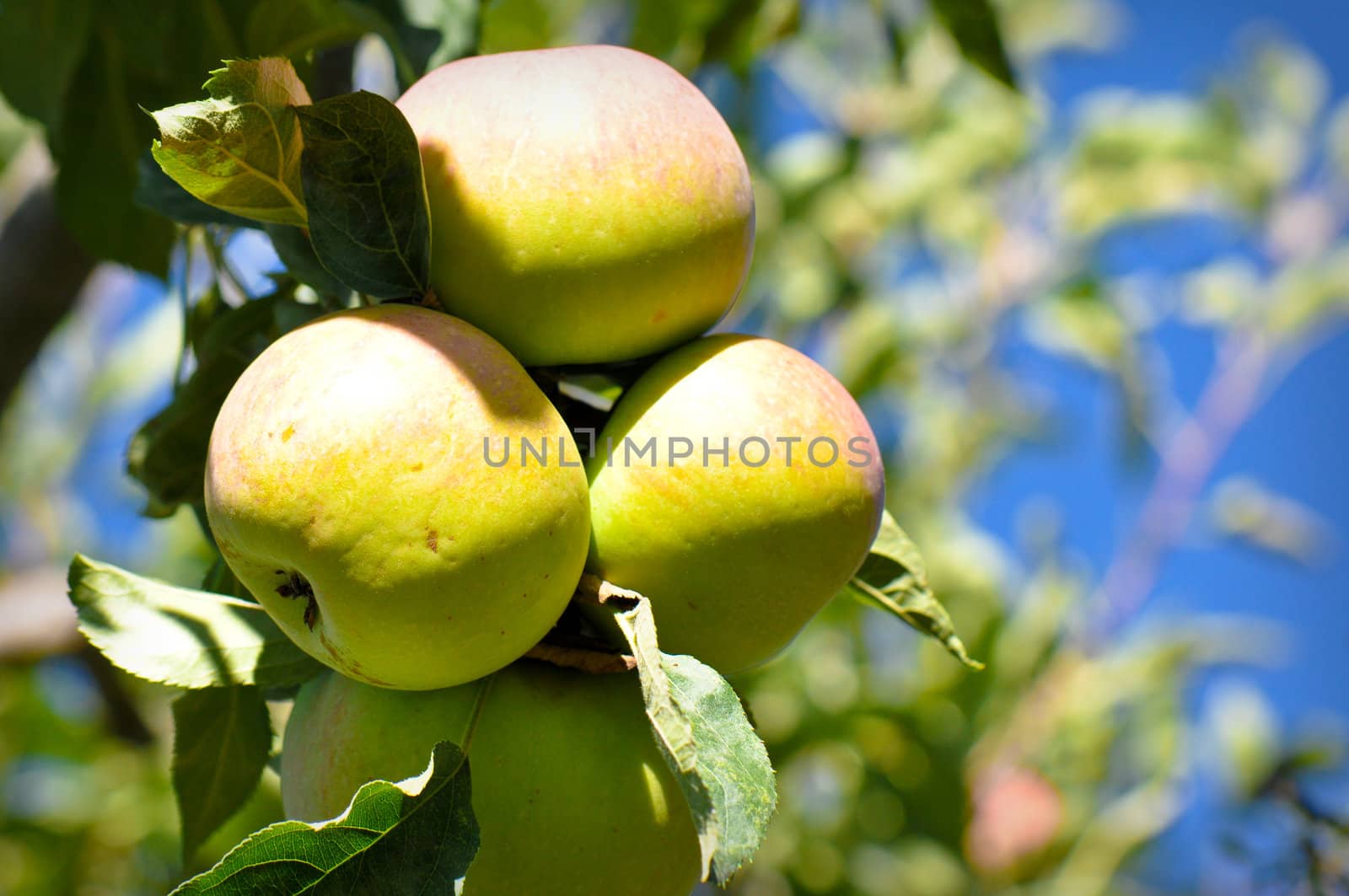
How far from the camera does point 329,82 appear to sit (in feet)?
4.90

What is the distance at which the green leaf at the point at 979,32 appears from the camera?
154 centimetres

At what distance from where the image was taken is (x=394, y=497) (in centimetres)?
78

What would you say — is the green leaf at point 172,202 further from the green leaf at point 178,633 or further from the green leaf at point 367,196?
the green leaf at point 178,633

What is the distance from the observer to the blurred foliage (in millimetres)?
2619

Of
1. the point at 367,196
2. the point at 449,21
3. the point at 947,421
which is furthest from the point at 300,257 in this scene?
the point at 947,421

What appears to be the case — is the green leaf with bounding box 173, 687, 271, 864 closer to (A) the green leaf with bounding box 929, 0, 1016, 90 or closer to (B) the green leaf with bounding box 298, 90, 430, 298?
(B) the green leaf with bounding box 298, 90, 430, 298

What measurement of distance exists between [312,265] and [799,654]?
2.33m

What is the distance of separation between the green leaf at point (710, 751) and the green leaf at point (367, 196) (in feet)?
1.11

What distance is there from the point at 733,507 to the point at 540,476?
0.16m

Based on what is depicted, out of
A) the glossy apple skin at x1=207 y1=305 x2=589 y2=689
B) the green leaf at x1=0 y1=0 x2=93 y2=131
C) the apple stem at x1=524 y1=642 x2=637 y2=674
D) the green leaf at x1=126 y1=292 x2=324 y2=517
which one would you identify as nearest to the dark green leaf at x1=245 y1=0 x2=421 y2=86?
the green leaf at x1=0 y1=0 x2=93 y2=131

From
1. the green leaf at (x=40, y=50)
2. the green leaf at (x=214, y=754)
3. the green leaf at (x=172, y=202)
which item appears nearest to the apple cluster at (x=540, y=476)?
the green leaf at (x=214, y=754)

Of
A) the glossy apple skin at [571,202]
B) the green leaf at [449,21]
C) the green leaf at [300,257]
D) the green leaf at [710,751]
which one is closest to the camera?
the green leaf at [710,751]

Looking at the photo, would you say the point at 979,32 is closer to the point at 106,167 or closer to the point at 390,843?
the point at 106,167

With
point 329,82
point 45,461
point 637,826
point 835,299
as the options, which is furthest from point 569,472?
point 45,461
